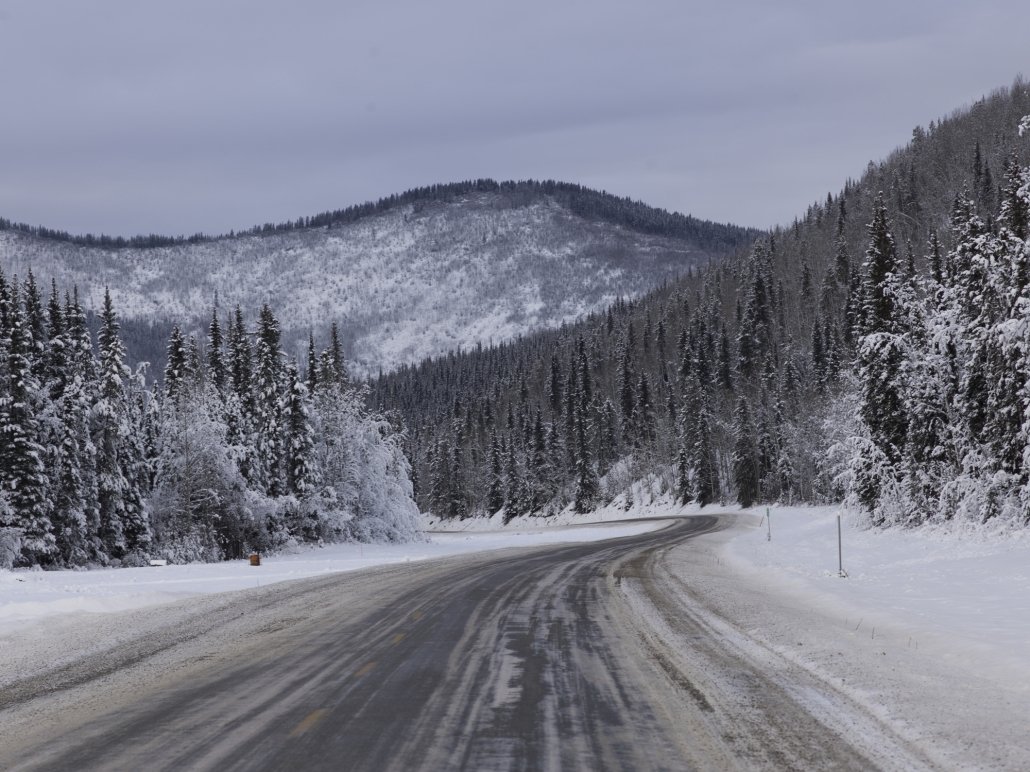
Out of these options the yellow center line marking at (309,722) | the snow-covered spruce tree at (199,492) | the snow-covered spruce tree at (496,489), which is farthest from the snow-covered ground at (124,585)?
the snow-covered spruce tree at (496,489)

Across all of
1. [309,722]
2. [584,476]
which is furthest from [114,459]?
[584,476]

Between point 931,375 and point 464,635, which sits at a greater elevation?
point 931,375

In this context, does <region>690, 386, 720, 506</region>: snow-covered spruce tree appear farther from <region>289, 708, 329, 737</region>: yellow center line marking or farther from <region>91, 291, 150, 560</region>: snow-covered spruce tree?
<region>289, 708, 329, 737</region>: yellow center line marking

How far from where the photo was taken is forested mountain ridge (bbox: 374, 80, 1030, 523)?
2562cm

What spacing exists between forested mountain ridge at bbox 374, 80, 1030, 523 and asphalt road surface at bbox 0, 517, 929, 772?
1585cm

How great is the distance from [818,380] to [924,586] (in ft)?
247

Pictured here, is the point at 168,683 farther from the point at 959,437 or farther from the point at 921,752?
the point at 959,437

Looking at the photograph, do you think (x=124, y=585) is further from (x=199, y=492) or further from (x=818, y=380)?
(x=818, y=380)

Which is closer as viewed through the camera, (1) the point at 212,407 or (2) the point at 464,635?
(2) the point at 464,635

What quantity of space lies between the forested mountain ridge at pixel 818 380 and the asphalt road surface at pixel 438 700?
15.9 m

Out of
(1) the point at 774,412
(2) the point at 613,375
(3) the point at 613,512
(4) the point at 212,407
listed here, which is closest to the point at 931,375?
(4) the point at 212,407

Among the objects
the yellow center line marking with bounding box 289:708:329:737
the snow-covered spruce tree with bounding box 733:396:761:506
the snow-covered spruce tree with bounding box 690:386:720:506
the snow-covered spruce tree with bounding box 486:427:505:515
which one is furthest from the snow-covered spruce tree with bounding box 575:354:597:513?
the yellow center line marking with bounding box 289:708:329:737

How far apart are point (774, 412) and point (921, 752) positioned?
3140 inches

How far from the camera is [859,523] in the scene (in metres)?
34.4
